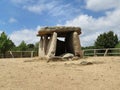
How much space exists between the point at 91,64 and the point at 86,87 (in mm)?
4930

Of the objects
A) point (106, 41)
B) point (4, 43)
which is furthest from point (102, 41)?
point (4, 43)

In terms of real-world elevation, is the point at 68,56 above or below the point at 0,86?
above

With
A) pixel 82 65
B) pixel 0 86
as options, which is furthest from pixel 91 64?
pixel 0 86

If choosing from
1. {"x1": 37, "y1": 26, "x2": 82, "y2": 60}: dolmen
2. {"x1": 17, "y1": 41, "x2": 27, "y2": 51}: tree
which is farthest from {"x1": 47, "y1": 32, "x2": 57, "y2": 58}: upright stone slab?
{"x1": 17, "y1": 41, "x2": 27, "y2": 51}: tree

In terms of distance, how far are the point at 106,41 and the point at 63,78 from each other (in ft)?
103

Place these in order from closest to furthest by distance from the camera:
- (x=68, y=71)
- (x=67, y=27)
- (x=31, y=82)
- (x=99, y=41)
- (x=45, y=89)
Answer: (x=45, y=89), (x=31, y=82), (x=68, y=71), (x=67, y=27), (x=99, y=41)

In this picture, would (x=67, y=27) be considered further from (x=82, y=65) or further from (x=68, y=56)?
(x=82, y=65)

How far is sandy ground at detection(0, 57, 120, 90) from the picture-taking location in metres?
10.6

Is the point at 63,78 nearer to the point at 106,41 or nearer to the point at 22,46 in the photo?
the point at 106,41

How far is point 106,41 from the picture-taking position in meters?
42.2

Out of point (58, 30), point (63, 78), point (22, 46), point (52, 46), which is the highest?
point (22, 46)

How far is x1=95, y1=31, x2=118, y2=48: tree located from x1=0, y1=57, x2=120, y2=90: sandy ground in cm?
2754

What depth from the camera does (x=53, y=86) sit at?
34.8 feet

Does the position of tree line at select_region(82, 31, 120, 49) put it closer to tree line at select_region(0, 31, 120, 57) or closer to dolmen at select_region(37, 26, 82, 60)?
tree line at select_region(0, 31, 120, 57)
